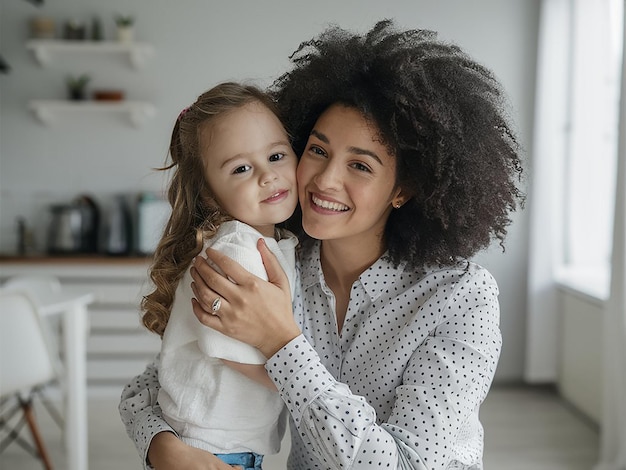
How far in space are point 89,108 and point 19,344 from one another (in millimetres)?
2374

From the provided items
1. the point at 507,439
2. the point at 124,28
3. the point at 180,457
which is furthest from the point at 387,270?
the point at 124,28

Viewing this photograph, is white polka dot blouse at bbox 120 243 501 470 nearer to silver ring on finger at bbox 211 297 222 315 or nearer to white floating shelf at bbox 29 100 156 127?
silver ring on finger at bbox 211 297 222 315

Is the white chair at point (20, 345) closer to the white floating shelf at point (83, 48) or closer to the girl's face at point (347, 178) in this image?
the girl's face at point (347, 178)

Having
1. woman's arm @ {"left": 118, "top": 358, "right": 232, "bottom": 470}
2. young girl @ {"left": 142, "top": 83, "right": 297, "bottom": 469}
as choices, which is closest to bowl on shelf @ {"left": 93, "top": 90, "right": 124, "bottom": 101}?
young girl @ {"left": 142, "top": 83, "right": 297, "bottom": 469}

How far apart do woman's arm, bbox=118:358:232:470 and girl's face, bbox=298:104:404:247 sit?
1.47 feet

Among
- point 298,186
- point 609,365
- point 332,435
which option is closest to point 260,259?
point 298,186

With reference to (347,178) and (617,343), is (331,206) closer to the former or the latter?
(347,178)

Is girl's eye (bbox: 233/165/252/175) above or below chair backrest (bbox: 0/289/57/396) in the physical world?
above

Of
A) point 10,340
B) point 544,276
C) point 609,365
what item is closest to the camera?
point 10,340

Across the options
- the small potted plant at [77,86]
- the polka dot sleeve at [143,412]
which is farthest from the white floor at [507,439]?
the polka dot sleeve at [143,412]

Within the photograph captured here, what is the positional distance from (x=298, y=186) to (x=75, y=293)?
2189mm

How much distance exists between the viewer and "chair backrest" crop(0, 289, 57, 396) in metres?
3.01

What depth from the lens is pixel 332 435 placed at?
1251mm

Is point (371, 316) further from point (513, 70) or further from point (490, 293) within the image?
point (513, 70)
